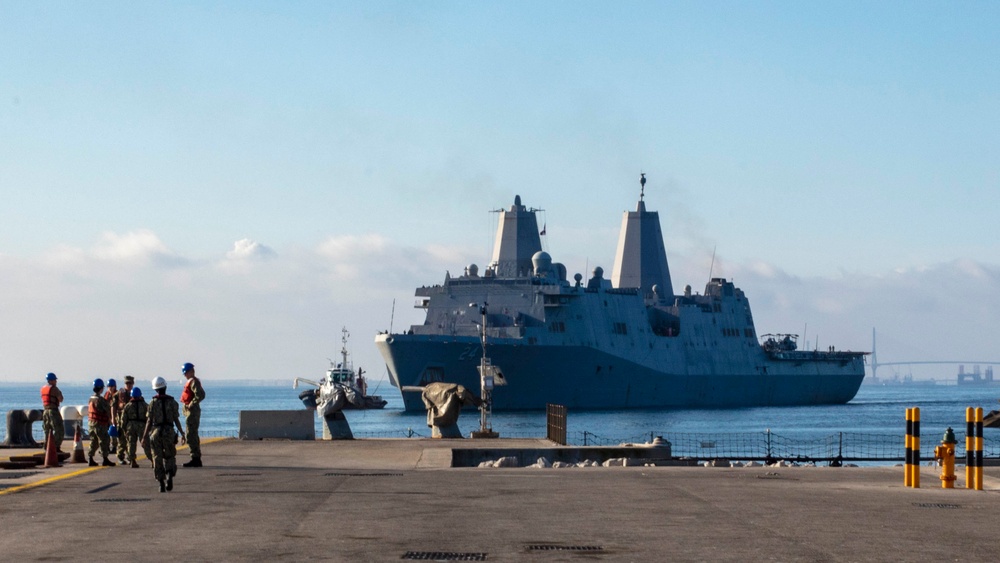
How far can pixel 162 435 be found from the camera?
591 inches

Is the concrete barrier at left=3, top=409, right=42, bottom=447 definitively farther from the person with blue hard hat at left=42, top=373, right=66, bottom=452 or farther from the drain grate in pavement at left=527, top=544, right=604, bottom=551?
the drain grate in pavement at left=527, top=544, right=604, bottom=551

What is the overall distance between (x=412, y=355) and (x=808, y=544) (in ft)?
216

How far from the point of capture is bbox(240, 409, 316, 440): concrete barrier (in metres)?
29.7

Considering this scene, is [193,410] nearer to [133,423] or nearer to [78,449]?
[133,423]

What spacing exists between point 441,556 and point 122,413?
1126cm

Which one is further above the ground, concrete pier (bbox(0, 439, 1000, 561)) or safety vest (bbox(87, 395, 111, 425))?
safety vest (bbox(87, 395, 111, 425))

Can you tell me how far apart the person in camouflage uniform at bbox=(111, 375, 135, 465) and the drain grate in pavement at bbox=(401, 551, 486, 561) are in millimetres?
10749

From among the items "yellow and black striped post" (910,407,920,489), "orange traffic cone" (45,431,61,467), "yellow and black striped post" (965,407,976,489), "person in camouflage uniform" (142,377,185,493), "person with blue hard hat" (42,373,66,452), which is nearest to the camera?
"person in camouflage uniform" (142,377,185,493)

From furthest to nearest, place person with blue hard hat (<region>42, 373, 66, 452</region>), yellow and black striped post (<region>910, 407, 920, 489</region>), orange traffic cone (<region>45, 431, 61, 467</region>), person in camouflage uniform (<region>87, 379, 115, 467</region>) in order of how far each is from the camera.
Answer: person with blue hard hat (<region>42, 373, 66, 452</region>) → person in camouflage uniform (<region>87, 379, 115, 467</region>) → orange traffic cone (<region>45, 431, 61, 467</region>) → yellow and black striped post (<region>910, 407, 920, 489</region>)

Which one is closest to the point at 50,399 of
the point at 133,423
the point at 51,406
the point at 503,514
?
the point at 51,406

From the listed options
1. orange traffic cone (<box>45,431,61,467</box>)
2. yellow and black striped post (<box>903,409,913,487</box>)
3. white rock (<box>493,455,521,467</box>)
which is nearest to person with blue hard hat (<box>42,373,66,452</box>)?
orange traffic cone (<box>45,431,61,467</box>)

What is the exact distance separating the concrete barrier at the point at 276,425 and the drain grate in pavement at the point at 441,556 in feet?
66.7

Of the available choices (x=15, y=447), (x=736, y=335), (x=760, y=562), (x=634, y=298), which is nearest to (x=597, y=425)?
(x=634, y=298)

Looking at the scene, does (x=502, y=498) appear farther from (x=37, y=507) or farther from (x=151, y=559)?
(x=151, y=559)
